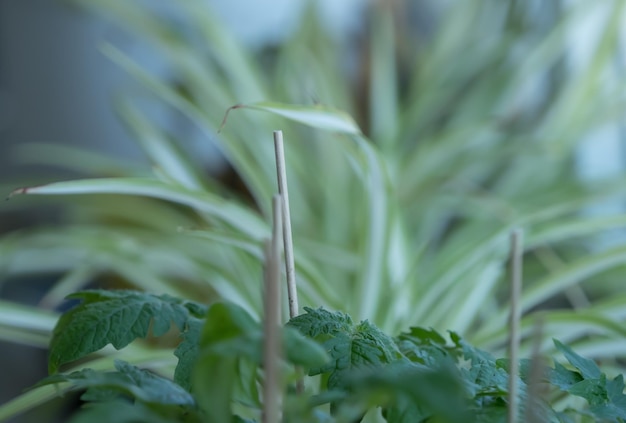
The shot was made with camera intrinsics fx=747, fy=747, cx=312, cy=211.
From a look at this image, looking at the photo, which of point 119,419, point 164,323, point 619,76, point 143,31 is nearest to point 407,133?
point 619,76

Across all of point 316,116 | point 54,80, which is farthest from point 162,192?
point 54,80

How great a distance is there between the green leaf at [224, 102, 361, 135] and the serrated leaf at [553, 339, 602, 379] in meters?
0.20

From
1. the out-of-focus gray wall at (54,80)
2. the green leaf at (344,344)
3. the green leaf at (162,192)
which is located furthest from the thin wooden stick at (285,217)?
the out-of-focus gray wall at (54,80)

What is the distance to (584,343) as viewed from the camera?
0.61m

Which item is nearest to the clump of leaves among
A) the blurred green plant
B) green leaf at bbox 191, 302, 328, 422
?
green leaf at bbox 191, 302, 328, 422

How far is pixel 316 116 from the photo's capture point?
1.53 ft

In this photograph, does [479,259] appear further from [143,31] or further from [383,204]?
[143,31]

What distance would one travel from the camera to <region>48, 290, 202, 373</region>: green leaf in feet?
1.11

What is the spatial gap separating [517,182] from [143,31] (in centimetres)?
60

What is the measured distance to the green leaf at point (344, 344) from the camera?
31 cm

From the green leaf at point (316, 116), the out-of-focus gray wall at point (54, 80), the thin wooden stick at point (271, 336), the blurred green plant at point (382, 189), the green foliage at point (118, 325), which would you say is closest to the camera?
the thin wooden stick at point (271, 336)

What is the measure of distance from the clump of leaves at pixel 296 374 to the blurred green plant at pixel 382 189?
11cm

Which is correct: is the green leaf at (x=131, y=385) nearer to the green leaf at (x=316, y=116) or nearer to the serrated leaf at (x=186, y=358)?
the serrated leaf at (x=186, y=358)

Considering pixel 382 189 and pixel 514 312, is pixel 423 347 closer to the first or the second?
pixel 514 312
